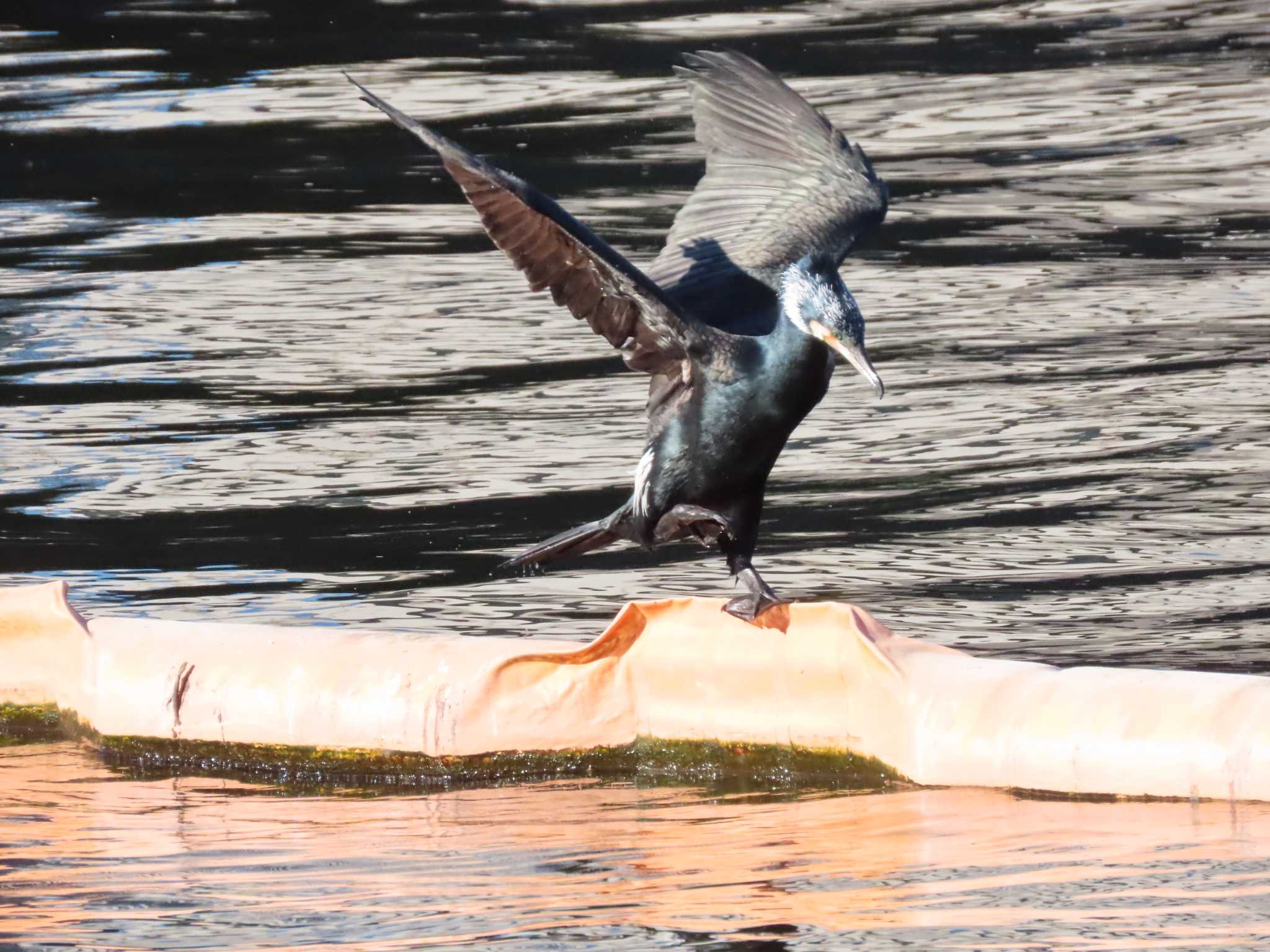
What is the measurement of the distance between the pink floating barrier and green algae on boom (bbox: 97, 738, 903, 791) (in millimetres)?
26

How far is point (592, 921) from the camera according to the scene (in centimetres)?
390

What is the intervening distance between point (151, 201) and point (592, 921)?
28.3 feet

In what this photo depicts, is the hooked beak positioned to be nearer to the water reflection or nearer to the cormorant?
the cormorant

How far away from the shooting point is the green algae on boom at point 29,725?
18.0 feet

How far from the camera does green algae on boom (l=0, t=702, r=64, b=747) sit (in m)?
5.47

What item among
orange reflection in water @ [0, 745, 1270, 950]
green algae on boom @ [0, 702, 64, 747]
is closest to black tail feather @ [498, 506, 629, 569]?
orange reflection in water @ [0, 745, 1270, 950]

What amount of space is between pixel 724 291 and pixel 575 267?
81 cm

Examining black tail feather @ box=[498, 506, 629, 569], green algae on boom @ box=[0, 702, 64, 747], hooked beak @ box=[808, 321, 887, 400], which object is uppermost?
hooked beak @ box=[808, 321, 887, 400]

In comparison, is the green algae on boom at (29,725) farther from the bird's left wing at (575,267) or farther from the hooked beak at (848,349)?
the hooked beak at (848,349)

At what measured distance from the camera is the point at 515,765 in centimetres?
507

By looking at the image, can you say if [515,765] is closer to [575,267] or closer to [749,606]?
[749,606]

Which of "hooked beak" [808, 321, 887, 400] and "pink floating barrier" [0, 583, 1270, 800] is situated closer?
"pink floating barrier" [0, 583, 1270, 800]

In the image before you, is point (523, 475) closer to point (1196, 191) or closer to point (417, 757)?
point (417, 757)

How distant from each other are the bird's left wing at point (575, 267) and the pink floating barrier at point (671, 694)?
63 centimetres
